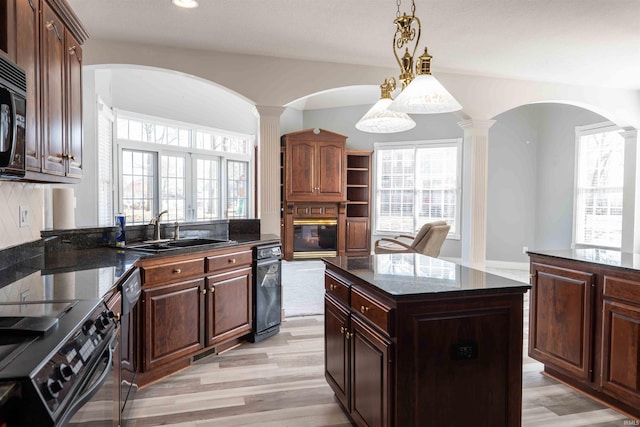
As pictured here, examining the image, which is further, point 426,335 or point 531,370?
point 531,370

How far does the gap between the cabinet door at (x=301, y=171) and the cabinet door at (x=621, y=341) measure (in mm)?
5757

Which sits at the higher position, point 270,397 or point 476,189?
point 476,189

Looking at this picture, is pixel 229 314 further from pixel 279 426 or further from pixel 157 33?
pixel 157 33

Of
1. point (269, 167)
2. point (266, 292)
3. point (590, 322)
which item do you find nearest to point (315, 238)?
point (269, 167)

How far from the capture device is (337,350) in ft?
7.79

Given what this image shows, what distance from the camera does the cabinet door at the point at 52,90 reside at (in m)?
2.04

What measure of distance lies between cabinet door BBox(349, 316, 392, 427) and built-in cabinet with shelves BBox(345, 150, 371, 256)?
6076mm

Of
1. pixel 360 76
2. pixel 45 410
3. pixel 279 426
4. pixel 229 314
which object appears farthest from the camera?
pixel 360 76

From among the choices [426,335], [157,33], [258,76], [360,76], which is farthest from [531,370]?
[157,33]

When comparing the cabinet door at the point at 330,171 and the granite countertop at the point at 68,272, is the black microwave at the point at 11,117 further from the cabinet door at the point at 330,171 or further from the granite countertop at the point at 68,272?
the cabinet door at the point at 330,171

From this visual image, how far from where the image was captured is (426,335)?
174cm

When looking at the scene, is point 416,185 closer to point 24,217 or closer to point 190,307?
point 190,307

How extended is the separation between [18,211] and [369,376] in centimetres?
224

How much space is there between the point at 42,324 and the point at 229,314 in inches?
82.5
